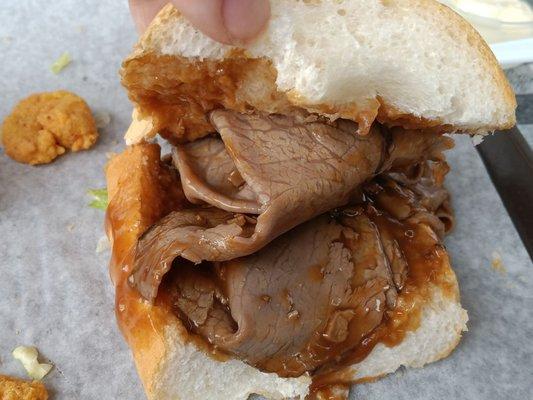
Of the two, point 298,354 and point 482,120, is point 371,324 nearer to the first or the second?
point 298,354

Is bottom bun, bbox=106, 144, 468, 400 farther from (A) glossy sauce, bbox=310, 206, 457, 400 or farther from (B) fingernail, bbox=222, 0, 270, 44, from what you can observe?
(B) fingernail, bbox=222, 0, 270, 44

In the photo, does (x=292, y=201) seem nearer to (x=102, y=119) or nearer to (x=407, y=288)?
(x=407, y=288)

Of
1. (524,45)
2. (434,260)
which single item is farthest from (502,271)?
(524,45)

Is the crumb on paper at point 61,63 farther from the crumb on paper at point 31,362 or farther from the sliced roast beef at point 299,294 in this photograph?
the sliced roast beef at point 299,294

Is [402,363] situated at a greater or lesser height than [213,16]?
lesser

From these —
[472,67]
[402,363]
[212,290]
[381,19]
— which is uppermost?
[381,19]

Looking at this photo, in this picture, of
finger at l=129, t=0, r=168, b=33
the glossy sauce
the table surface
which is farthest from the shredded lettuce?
the glossy sauce

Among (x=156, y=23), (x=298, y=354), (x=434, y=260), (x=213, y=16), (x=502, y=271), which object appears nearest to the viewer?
(x=213, y=16)
